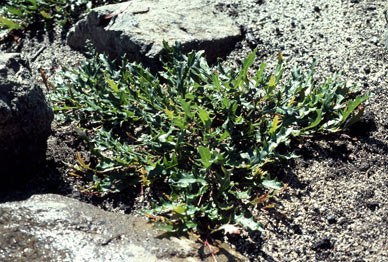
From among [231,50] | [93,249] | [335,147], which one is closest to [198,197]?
[93,249]

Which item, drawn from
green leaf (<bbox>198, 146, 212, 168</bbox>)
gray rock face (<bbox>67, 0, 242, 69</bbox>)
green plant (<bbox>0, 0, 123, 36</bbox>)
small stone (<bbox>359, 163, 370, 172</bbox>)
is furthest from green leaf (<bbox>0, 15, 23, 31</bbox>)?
small stone (<bbox>359, 163, 370, 172</bbox>)

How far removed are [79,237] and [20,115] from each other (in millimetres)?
940

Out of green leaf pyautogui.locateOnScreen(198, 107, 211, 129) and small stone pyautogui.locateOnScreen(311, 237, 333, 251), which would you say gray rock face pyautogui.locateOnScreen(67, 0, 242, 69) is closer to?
green leaf pyautogui.locateOnScreen(198, 107, 211, 129)

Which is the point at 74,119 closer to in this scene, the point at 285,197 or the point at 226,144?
the point at 226,144

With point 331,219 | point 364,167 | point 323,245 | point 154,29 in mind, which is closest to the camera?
point 323,245

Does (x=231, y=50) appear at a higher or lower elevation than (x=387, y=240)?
higher

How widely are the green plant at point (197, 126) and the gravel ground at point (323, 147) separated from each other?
144 millimetres

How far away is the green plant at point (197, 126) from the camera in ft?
9.98

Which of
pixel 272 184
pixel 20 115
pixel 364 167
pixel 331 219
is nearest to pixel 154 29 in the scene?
pixel 20 115

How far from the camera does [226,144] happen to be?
3344mm

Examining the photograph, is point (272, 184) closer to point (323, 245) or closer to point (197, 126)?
point (323, 245)

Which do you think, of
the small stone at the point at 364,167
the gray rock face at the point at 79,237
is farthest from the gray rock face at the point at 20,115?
the small stone at the point at 364,167

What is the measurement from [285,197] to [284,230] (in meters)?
0.25

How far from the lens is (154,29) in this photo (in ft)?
14.2
